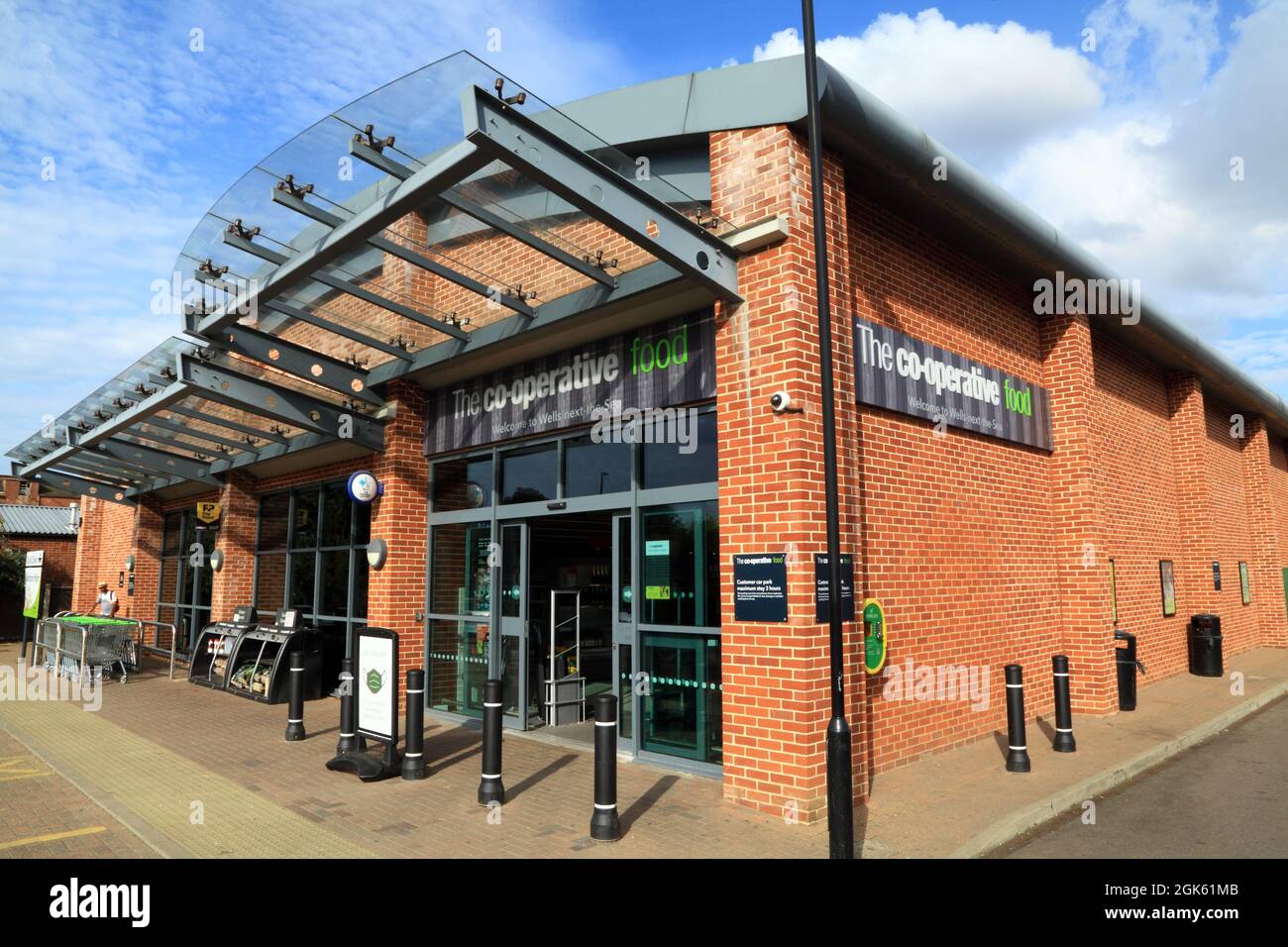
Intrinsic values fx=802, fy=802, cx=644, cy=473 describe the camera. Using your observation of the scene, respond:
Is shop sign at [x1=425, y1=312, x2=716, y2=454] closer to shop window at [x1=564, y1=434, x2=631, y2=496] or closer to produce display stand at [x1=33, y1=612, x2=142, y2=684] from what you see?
shop window at [x1=564, y1=434, x2=631, y2=496]

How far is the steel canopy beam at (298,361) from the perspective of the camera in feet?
28.9

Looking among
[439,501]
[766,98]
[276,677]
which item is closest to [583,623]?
[439,501]

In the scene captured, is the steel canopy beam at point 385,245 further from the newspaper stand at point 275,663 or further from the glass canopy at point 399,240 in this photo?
the newspaper stand at point 275,663

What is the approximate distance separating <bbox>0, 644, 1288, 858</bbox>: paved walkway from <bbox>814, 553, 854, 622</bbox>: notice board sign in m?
1.46

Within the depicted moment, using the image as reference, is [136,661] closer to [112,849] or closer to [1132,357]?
[112,849]

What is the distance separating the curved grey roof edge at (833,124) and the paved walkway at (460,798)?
17.6ft

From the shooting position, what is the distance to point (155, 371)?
11320 mm

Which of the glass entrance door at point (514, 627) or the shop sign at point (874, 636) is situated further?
the glass entrance door at point (514, 627)

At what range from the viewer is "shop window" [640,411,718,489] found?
7297mm

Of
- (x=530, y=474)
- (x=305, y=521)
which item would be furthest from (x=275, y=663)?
(x=530, y=474)

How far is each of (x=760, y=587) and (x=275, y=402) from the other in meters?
7.04

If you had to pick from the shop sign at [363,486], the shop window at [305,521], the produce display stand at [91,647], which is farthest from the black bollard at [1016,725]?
the produce display stand at [91,647]

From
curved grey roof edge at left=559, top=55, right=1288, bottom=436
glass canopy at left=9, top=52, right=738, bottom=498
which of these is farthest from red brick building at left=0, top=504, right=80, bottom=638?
curved grey roof edge at left=559, top=55, right=1288, bottom=436
